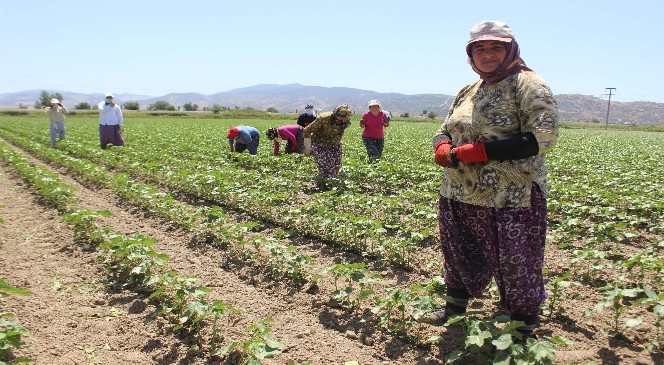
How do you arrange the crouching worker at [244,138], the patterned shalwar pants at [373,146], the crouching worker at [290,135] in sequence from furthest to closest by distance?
the crouching worker at [244,138] → the patterned shalwar pants at [373,146] → the crouching worker at [290,135]

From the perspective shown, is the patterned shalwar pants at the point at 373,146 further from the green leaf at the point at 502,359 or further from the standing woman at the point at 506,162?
the green leaf at the point at 502,359

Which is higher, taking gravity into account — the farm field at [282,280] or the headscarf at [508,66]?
the headscarf at [508,66]

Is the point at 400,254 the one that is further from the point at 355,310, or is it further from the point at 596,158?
the point at 596,158

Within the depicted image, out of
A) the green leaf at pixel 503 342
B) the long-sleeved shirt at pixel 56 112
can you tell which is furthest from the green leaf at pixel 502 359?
the long-sleeved shirt at pixel 56 112

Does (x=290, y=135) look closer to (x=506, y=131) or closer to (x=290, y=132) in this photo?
(x=290, y=132)

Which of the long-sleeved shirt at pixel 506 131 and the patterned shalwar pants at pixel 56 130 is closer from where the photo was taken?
the long-sleeved shirt at pixel 506 131

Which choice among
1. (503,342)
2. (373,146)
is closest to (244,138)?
(373,146)

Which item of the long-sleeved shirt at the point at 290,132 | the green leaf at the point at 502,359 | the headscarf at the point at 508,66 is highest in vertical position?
the headscarf at the point at 508,66

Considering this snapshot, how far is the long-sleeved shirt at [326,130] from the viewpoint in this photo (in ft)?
24.2

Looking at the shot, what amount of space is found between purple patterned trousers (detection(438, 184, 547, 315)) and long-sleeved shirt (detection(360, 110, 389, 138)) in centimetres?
703

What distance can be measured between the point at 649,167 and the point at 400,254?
9751 mm

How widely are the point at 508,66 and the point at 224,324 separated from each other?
2337 millimetres

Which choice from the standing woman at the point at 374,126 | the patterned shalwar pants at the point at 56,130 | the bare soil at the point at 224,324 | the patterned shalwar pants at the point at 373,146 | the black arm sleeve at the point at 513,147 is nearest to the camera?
the black arm sleeve at the point at 513,147

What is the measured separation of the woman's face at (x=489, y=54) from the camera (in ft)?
8.30
